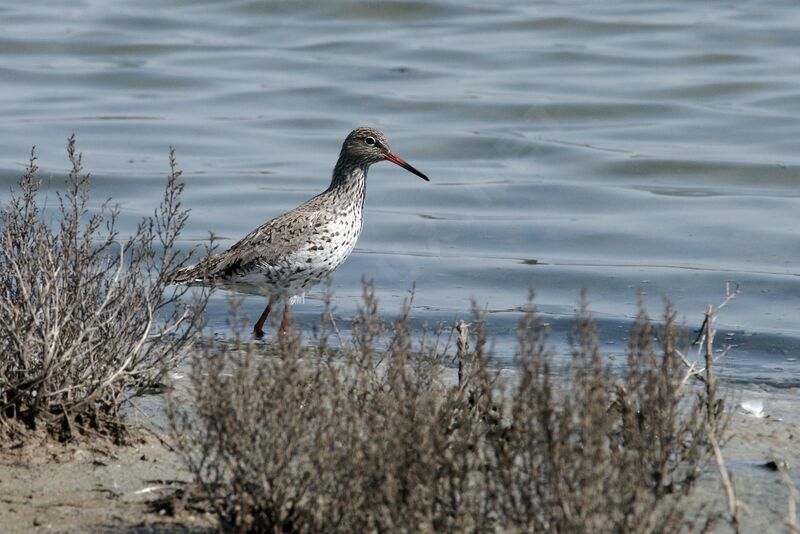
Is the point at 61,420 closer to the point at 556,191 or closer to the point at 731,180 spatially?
the point at 556,191

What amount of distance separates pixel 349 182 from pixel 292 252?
2.74 feet

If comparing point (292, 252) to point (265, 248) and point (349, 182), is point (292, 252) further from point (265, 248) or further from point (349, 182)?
point (349, 182)

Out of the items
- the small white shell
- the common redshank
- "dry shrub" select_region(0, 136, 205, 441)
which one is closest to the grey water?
the common redshank

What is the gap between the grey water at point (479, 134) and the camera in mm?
10922

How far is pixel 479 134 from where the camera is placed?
1592 cm

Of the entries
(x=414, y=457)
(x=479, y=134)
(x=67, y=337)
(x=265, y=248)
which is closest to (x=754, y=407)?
(x=414, y=457)

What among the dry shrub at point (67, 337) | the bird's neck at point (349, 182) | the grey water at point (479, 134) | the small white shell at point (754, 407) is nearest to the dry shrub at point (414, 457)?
the dry shrub at point (67, 337)

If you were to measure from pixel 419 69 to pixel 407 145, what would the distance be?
3435 mm

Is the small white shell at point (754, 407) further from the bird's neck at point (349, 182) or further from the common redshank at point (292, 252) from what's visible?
the bird's neck at point (349, 182)

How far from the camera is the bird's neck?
9.13 meters

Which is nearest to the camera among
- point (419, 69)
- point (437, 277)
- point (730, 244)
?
point (437, 277)

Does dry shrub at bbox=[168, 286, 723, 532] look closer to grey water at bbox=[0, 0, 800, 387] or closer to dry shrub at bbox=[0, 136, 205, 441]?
dry shrub at bbox=[0, 136, 205, 441]

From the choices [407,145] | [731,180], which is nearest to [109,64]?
[407,145]

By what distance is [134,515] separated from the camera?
15.9 feet
